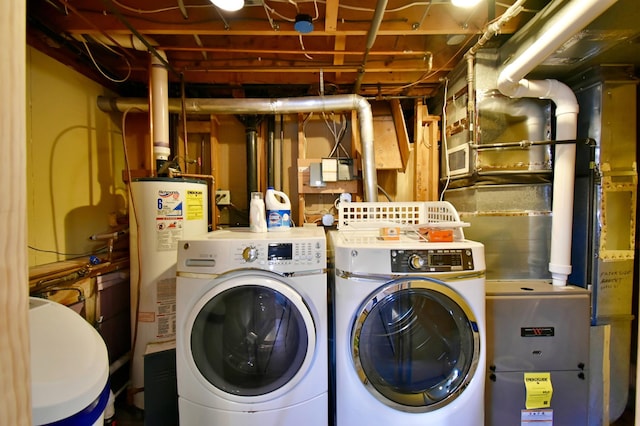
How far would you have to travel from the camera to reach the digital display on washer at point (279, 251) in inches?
47.5

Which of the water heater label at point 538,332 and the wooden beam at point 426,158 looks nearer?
the water heater label at point 538,332

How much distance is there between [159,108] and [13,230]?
5.65 feet

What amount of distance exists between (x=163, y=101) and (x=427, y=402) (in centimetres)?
232

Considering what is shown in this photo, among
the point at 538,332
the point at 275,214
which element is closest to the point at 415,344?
the point at 538,332

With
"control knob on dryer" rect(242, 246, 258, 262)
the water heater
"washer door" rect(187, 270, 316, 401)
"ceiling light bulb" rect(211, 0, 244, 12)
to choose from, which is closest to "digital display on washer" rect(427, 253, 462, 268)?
"washer door" rect(187, 270, 316, 401)

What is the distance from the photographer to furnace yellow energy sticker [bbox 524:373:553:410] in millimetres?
1386

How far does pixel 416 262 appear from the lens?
44.9 inches

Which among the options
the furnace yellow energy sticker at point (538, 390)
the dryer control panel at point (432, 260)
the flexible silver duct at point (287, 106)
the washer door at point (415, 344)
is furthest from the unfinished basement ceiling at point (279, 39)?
the furnace yellow energy sticker at point (538, 390)

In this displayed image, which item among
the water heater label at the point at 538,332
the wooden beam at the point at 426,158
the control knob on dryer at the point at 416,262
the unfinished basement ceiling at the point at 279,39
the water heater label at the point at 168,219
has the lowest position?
the water heater label at the point at 538,332

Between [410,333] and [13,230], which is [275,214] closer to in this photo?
[410,333]

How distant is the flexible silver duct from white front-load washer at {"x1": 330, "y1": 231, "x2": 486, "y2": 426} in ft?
3.27

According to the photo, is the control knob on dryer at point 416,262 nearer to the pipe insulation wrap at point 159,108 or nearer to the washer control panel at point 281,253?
the washer control panel at point 281,253

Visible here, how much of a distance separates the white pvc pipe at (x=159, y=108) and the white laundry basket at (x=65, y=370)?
1134 mm

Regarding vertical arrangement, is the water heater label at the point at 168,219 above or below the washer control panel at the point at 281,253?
above
